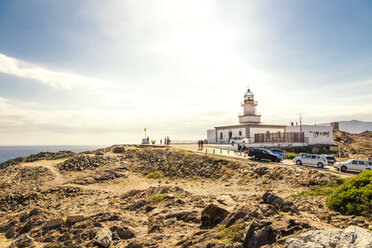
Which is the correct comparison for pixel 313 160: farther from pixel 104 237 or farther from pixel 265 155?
pixel 104 237

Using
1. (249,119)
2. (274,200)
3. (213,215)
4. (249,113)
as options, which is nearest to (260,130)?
(249,119)

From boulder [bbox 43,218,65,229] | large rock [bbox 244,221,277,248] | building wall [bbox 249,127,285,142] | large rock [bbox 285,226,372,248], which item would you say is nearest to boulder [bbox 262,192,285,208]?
large rock [bbox 244,221,277,248]

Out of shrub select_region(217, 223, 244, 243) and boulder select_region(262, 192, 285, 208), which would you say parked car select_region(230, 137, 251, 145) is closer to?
boulder select_region(262, 192, 285, 208)

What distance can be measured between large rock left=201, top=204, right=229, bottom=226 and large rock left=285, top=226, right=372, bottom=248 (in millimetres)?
3620

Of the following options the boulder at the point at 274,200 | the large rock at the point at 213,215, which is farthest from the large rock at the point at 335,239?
the large rock at the point at 213,215

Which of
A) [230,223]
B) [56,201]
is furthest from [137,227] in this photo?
[56,201]

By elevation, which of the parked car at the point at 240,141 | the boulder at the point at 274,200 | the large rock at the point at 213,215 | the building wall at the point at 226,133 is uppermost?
the building wall at the point at 226,133

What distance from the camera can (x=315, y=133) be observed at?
45.5 m

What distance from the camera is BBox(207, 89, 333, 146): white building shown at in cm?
4322

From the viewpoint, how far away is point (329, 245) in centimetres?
562

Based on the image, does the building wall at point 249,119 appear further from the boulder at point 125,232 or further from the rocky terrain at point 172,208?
the boulder at point 125,232

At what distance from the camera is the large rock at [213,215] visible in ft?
31.4

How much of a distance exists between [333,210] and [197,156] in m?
20.8

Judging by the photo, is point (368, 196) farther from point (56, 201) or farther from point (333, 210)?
point (56, 201)
